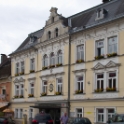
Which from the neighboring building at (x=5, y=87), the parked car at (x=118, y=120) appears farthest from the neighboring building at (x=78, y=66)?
the parked car at (x=118, y=120)

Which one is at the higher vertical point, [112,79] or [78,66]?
[78,66]

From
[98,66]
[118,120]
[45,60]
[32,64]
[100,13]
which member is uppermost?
[100,13]

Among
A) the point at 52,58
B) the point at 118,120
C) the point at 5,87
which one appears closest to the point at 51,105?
the point at 52,58

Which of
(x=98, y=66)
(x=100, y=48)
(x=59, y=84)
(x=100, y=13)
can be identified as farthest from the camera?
(x=59, y=84)

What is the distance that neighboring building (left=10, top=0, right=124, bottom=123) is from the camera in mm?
28828

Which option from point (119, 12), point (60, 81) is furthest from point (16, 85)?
point (119, 12)

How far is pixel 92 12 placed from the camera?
34562 millimetres

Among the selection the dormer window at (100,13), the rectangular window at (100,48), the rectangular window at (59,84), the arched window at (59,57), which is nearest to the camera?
the rectangular window at (100,48)

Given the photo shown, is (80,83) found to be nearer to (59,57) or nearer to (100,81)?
(100,81)

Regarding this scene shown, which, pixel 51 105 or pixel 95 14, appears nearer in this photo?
pixel 95 14

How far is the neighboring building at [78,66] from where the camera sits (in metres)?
28.8

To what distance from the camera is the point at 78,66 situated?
3256 centimetres

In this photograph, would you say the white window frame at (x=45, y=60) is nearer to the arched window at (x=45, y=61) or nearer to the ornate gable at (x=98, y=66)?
the arched window at (x=45, y=61)

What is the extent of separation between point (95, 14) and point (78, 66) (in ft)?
19.1
